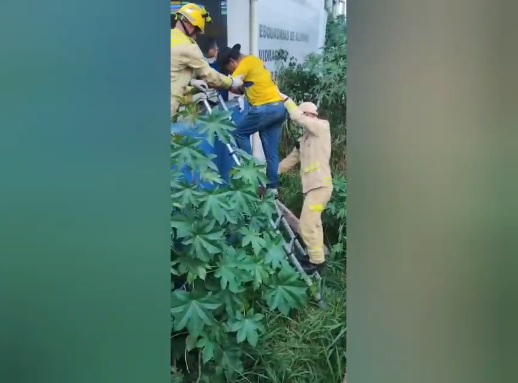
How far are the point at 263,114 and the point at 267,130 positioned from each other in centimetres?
4

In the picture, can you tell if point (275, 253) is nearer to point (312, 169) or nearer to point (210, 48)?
point (312, 169)

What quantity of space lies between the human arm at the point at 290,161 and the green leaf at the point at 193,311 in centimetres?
34

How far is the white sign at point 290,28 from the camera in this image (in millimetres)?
1495

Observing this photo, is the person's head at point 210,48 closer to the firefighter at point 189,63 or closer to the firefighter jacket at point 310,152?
the firefighter at point 189,63

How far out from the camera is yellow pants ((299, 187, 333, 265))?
1.53 metres

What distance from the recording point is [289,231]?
1532 mm

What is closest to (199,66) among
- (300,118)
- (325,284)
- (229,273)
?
(300,118)

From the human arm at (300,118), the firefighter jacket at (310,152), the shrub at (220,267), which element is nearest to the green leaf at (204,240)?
the shrub at (220,267)

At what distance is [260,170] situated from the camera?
1.53 meters

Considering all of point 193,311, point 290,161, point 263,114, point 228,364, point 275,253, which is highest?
point 263,114

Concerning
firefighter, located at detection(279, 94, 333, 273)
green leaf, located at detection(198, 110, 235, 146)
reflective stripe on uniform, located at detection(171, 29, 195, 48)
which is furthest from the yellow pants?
reflective stripe on uniform, located at detection(171, 29, 195, 48)

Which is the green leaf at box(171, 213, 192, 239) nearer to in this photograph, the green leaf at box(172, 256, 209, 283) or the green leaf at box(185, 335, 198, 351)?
the green leaf at box(172, 256, 209, 283)
